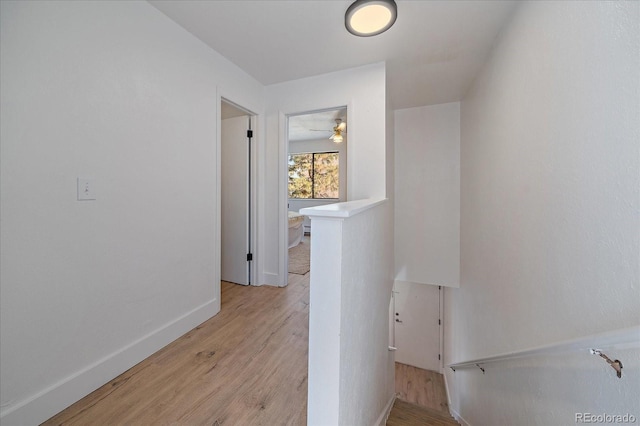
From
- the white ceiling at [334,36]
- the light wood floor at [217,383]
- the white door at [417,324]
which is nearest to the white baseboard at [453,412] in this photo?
the white door at [417,324]

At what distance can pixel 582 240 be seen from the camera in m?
0.97

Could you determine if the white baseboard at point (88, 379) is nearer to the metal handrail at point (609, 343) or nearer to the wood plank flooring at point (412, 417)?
the wood plank flooring at point (412, 417)

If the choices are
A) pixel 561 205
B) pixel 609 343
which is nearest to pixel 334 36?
pixel 561 205

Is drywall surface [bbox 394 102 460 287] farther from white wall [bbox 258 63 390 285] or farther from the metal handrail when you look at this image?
the metal handrail

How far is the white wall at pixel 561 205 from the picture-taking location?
0.77 metres

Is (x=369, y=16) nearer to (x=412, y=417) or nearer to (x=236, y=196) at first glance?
(x=236, y=196)

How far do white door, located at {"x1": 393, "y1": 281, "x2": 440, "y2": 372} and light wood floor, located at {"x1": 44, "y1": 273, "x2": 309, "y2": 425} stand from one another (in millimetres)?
3286

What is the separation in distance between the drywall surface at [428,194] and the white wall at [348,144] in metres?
1.50

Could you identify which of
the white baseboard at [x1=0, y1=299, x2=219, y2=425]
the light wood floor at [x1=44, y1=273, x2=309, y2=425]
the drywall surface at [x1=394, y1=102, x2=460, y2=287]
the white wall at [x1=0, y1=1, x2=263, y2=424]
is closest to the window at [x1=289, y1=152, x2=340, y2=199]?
the drywall surface at [x1=394, y1=102, x2=460, y2=287]

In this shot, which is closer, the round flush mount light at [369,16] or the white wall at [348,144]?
the round flush mount light at [369,16]

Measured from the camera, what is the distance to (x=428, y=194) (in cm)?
375

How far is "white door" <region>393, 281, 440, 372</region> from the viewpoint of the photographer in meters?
4.48

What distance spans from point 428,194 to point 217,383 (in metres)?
3.54

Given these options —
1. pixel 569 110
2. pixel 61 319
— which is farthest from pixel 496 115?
pixel 61 319
